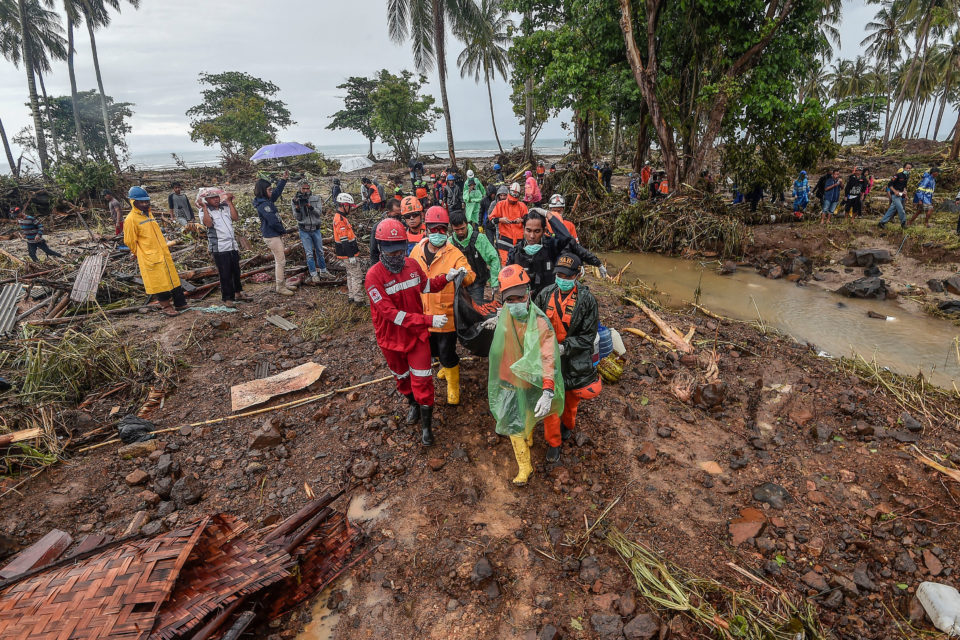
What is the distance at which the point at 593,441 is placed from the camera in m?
3.51

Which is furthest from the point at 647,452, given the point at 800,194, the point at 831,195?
the point at 800,194

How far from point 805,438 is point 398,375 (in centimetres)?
363

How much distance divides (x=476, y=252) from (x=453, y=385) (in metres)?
1.61

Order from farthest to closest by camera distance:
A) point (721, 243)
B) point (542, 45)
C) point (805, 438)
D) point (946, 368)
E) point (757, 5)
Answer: point (542, 45) → point (721, 243) → point (757, 5) → point (946, 368) → point (805, 438)

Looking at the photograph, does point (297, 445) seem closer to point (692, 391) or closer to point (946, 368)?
point (692, 391)

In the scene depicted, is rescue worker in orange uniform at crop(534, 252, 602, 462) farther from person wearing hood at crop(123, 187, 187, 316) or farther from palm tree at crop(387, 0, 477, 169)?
palm tree at crop(387, 0, 477, 169)

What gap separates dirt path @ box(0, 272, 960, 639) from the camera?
2.35 metres

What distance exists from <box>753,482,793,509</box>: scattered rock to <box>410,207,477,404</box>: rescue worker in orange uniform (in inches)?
104

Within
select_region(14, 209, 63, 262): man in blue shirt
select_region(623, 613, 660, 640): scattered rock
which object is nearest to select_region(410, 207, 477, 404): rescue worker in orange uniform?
select_region(623, 613, 660, 640): scattered rock

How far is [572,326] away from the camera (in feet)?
9.78

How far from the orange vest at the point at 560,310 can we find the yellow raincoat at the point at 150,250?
217 inches

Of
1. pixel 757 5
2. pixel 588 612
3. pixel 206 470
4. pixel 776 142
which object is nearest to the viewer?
pixel 588 612

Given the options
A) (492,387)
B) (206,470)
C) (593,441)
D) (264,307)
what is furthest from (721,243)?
(206,470)

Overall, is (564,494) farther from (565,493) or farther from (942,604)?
(942,604)
